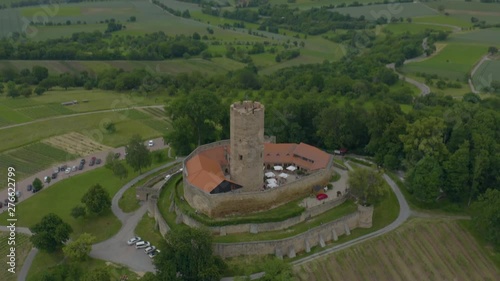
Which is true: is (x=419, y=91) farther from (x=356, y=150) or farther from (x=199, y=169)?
(x=199, y=169)

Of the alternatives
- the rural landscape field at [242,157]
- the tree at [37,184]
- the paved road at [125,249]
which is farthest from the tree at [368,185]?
the tree at [37,184]

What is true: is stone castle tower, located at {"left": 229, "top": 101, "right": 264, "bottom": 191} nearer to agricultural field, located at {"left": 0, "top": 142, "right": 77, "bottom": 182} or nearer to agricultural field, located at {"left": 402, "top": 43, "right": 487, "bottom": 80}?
agricultural field, located at {"left": 0, "top": 142, "right": 77, "bottom": 182}

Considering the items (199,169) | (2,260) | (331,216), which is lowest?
(2,260)

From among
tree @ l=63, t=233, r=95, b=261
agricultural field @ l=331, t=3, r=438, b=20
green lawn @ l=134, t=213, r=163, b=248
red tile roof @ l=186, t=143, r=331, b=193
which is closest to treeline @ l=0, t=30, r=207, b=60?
agricultural field @ l=331, t=3, r=438, b=20

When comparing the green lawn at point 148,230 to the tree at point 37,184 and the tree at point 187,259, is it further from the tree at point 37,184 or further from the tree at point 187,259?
the tree at point 37,184

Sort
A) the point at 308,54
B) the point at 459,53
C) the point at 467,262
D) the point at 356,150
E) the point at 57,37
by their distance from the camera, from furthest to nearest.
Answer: the point at 57,37 < the point at 308,54 < the point at 459,53 < the point at 356,150 < the point at 467,262

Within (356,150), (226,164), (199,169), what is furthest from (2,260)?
(356,150)

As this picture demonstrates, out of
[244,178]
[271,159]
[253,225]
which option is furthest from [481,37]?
[253,225]
